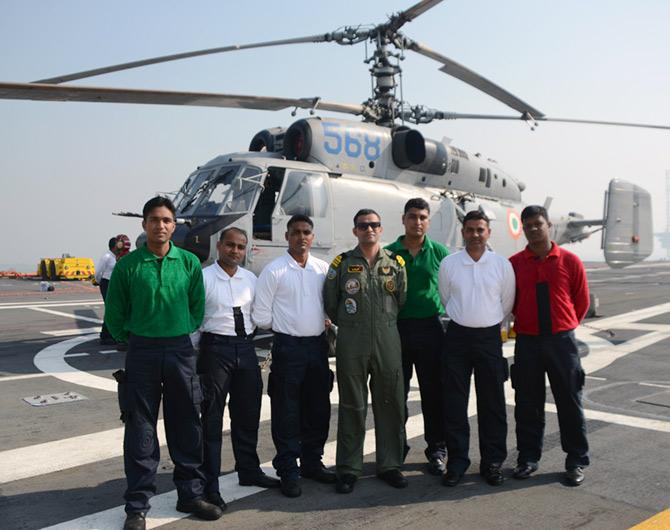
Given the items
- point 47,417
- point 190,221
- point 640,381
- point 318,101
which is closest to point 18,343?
point 190,221

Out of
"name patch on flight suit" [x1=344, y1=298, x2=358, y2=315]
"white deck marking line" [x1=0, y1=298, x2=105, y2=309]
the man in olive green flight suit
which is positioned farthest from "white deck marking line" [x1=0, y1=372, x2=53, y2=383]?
"white deck marking line" [x1=0, y1=298, x2=105, y2=309]

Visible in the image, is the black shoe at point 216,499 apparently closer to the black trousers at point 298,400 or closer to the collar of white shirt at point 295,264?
the black trousers at point 298,400

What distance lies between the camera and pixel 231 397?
4.13 meters

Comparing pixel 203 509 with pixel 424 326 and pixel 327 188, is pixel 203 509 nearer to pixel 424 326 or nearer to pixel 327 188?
pixel 424 326

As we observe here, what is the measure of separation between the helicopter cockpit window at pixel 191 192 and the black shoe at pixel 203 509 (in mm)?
6321

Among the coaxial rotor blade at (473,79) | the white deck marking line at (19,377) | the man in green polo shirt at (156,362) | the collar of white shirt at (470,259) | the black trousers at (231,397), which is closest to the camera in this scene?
the man in green polo shirt at (156,362)

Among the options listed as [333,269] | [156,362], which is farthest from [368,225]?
[156,362]

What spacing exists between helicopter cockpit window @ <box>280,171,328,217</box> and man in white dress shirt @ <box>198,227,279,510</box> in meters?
5.15

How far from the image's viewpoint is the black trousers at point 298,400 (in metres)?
4.16

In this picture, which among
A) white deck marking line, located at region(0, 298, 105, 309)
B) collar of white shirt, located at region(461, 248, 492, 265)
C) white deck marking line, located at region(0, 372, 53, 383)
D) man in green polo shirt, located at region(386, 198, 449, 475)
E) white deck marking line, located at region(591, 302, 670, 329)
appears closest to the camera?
collar of white shirt, located at region(461, 248, 492, 265)

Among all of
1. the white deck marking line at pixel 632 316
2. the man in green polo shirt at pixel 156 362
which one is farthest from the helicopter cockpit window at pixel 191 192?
the white deck marking line at pixel 632 316

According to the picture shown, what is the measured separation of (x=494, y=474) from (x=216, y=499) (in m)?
1.98

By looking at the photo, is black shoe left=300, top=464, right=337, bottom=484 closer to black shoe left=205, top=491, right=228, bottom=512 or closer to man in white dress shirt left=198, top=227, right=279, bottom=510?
man in white dress shirt left=198, top=227, right=279, bottom=510

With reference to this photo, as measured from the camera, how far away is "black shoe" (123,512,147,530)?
11.1ft
